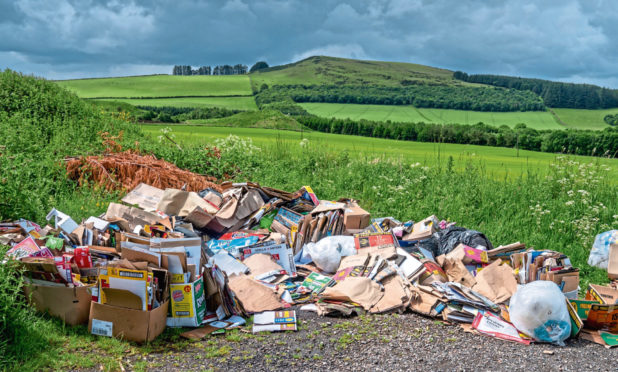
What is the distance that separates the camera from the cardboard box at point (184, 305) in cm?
402

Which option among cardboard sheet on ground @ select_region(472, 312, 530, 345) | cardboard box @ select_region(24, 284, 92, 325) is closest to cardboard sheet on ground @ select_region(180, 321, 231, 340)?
cardboard box @ select_region(24, 284, 92, 325)

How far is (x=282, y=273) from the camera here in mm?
5258

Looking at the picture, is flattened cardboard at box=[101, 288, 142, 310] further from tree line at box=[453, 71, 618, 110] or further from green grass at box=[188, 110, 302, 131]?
tree line at box=[453, 71, 618, 110]

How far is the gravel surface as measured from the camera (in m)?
3.53

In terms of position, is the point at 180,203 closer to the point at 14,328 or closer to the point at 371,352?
the point at 14,328

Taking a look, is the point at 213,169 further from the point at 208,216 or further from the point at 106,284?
the point at 106,284

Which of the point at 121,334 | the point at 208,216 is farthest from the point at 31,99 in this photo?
the point at 121,334

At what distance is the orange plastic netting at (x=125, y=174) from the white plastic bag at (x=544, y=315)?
17.4 ft

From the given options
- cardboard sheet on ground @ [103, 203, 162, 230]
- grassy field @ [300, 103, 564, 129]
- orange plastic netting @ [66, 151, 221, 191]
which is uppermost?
grassy field @ [300, 103, 564, 129]

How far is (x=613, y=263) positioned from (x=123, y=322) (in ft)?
18.8

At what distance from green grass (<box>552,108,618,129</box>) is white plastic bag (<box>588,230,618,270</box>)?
36345mm

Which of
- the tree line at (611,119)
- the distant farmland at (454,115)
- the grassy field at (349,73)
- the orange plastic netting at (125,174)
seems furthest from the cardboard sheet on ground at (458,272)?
the grassy field at (349,73)

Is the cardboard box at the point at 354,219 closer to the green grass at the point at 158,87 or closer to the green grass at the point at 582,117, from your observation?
the green grass at the point at 582,117

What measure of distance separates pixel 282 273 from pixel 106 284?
1.97 metres
